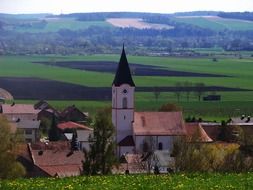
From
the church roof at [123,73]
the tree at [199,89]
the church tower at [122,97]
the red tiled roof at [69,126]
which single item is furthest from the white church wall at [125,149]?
the tree at [199,89]

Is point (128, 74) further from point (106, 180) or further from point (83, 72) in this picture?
point (83, 72)

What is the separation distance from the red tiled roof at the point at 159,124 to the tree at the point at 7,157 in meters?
15.5

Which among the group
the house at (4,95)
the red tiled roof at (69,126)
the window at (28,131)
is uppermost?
the house at (4,95)

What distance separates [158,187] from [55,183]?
2.22 metres

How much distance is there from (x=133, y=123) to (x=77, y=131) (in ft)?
28.6

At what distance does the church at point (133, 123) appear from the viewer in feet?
163

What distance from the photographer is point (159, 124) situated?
2007 inches

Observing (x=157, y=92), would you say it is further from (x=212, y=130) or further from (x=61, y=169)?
(x=61, y=169)

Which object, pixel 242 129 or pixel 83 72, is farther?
pixel 83 72

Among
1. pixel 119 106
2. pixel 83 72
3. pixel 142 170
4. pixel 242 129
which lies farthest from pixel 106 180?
pixel 83 72

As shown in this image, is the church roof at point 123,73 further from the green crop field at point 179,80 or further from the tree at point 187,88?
the tree at point 187,88

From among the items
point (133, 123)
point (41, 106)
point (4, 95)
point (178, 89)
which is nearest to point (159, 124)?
point (133, 123)

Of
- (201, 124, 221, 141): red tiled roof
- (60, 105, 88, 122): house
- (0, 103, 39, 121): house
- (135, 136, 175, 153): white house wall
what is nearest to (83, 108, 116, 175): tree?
(135, 136, 175, 153): white house wall

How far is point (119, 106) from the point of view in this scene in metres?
50.0
